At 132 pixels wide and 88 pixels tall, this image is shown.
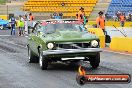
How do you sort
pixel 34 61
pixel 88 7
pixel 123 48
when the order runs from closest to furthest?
pixel 34 61, pixel 123 48, pixel 88 7

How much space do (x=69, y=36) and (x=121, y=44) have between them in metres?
8.32

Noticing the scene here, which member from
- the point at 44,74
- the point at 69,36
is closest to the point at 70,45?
the point at 69,36

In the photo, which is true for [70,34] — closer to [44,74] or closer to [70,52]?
[70,52]

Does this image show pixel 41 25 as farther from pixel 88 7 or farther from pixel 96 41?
pixel 88 7

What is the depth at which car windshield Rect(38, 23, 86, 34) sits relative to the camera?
13.3 metres

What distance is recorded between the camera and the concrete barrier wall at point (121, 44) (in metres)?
19.7

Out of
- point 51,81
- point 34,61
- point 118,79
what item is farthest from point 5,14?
point 118,79

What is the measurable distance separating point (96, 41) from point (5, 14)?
51148 mm

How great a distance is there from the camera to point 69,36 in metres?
12.5

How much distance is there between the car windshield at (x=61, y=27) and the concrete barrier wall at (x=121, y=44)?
6.51m

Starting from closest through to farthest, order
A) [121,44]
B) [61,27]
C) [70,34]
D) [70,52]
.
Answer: [70,52] → [70,34] → [61,27] → [121,44]

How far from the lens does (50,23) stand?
13.6m

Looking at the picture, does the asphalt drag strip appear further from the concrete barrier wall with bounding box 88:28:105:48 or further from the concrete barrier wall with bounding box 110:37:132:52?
the concrete barrier wall with bounding box 88:28:105:48

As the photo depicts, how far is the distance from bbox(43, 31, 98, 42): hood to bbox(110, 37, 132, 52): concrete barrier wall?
23.4 feet
